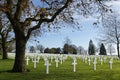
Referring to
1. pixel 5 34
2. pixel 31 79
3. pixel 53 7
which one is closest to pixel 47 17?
pixel 53 7

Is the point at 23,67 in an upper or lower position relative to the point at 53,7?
lower

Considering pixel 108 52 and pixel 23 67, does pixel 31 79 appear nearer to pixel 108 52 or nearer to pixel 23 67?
pixel 23 67

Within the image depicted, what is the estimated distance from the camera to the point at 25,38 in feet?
86.8

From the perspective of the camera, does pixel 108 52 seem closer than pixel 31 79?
No

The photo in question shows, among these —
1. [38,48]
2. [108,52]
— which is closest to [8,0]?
[108,52]

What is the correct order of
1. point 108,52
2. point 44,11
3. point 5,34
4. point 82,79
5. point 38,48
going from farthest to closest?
point 38,48 < point 108,52 < point 5,34 < point 44,11 < point 82,79

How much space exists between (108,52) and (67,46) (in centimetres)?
1278

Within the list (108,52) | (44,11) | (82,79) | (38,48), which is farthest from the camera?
(38,48)

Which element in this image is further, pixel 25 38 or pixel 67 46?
pixel 67 46

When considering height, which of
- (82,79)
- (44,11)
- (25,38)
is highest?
(44,11)

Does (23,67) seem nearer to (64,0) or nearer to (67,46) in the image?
(64,0)

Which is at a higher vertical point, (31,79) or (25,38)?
(25,38)

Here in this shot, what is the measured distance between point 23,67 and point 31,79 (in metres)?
6.20

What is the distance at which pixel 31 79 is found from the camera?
19.8m
